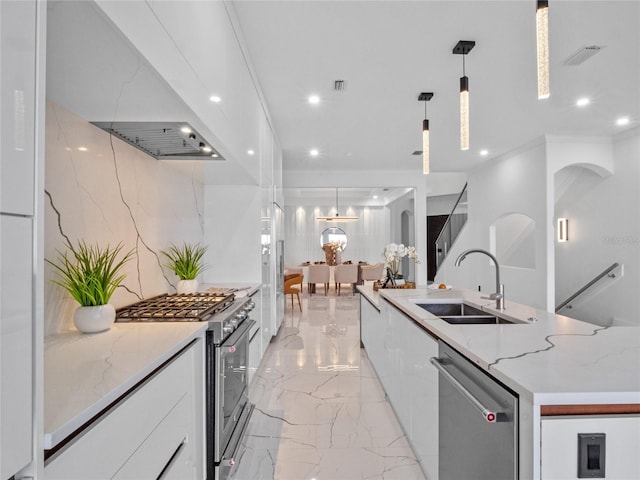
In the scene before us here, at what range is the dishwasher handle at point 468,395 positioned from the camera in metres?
1.06

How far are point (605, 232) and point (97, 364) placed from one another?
6.61 metres

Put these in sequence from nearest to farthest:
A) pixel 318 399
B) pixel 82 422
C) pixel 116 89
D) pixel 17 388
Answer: pixel 17 388, pixel 82 422, pixel 116 89, pixel 318 399

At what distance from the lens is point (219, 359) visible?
181cm

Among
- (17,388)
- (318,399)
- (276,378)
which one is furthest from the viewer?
(276,378)

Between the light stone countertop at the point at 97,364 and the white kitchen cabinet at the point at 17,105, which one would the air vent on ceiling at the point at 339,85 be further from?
the white kitchen cabinet at the point at 17,105

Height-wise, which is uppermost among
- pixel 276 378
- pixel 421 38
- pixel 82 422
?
pixel 421 38

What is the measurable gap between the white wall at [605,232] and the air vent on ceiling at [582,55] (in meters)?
2.82

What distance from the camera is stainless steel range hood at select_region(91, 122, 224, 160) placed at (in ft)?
6.15

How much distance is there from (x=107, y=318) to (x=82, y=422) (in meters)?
0.86

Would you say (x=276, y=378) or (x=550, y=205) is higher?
(x=550, y=205)

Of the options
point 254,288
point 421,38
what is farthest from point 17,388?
point 421,38

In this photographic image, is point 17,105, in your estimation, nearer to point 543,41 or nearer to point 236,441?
point 543,41

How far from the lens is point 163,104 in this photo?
1610 millimetres

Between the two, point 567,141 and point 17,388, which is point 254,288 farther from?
point 567,141
